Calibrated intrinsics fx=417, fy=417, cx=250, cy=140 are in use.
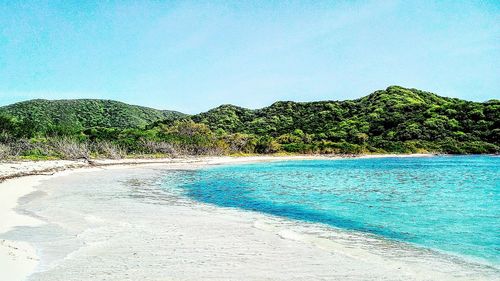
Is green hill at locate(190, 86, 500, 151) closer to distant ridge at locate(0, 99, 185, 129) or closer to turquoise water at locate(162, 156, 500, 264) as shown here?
distant ridge at locate(0, 99, 185, 129)

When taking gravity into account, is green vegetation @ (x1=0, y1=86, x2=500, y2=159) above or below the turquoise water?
above

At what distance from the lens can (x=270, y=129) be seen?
368ft

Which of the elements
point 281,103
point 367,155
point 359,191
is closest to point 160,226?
point 359,191

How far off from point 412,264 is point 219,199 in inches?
505

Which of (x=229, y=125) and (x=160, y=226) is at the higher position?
(x=229, y=125)

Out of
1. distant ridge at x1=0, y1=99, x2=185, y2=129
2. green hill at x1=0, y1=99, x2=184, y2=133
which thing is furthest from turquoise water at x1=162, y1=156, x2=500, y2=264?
distant ridge at x1=0, y1=99, x2=185, y2=129

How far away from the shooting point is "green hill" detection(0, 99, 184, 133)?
127125mm

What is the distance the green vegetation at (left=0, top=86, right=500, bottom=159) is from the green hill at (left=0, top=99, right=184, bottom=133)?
0.31 metres

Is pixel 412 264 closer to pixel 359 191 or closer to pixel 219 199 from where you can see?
pixel 219 199

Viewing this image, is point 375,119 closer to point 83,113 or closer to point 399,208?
point 83,113

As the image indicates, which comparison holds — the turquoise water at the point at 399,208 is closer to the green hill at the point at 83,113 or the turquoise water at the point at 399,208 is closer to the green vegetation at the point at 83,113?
the green vegetation at the point at 83,113

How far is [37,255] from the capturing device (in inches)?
334

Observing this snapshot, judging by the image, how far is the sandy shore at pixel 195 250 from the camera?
24.6ft

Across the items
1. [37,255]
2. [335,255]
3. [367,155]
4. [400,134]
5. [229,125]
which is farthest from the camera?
[229,125]
